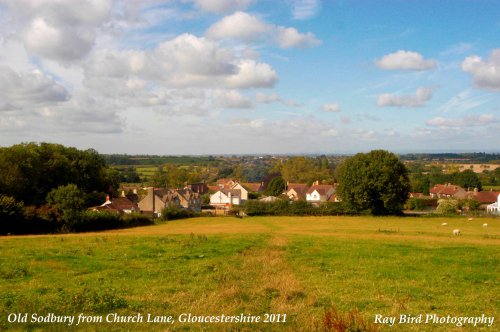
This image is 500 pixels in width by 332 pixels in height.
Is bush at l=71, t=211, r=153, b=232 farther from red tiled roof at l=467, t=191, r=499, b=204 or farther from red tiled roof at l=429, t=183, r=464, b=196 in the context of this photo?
red tiled roof at l=429, t=183, r=464, b=196

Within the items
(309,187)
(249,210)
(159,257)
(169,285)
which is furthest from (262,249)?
(309,187)

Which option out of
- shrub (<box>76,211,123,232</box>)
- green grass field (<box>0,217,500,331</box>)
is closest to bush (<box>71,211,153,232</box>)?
shrub (<box>76,211,123,232</box>)

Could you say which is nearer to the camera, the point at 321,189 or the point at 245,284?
the point at 245,284

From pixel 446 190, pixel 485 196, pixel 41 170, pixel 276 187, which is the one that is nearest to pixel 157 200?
pixel 41 170

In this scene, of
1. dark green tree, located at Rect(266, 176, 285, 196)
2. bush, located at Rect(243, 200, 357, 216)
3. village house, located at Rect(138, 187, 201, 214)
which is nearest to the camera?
bush, located at Rect(243, 200, 357, 216)

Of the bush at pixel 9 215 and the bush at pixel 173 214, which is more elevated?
the bush at pixel 9 215

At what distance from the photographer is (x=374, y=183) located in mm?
72438

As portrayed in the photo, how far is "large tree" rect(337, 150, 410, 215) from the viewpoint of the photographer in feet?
238

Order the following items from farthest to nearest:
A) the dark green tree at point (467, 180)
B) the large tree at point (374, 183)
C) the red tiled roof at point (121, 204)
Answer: the dark green tree at point (467, 180)
the red tiled roof at point (121, 204)
the large tree at point (374, 183)

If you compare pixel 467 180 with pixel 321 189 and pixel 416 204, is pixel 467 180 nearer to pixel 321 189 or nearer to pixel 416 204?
pixel 416 204

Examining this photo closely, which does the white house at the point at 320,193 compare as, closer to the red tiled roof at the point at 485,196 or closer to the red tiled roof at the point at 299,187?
the red tiled roof at the point at 299,187

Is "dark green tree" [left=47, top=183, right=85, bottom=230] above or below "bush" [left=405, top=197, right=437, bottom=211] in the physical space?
above

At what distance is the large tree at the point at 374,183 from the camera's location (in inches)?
2852

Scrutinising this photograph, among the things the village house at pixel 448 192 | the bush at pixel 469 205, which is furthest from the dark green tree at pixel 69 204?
the village house at pixel 448 192
